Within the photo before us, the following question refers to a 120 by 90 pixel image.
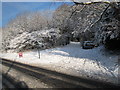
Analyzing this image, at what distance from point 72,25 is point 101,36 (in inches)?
357

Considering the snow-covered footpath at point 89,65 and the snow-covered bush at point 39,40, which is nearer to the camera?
the snow-covered footpath at point 89,65

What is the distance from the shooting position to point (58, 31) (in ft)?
56.3

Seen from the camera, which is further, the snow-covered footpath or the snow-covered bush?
the snow-covered bush

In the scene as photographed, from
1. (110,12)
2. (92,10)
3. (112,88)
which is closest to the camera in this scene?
(112,88)

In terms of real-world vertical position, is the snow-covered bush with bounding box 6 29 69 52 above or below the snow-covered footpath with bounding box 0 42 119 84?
above

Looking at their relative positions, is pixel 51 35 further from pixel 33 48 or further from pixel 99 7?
pixel 99 7

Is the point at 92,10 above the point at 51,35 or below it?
above

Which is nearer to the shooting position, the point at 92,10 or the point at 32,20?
the point at 92,10

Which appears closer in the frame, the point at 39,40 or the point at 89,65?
the point at 89,65

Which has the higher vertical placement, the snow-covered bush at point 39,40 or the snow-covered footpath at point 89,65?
the snow-covered bush at point 39,40

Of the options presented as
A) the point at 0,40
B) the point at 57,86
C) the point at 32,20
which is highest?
the point at 32,20

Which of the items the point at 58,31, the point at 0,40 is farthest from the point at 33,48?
the point at 0,40

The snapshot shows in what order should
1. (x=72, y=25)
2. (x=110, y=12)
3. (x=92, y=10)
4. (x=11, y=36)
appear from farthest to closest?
(x=11, y=36) < (x=72, y=25) < (x=92, y=10) < (x=110, y=12)

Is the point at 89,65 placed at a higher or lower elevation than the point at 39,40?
lower
